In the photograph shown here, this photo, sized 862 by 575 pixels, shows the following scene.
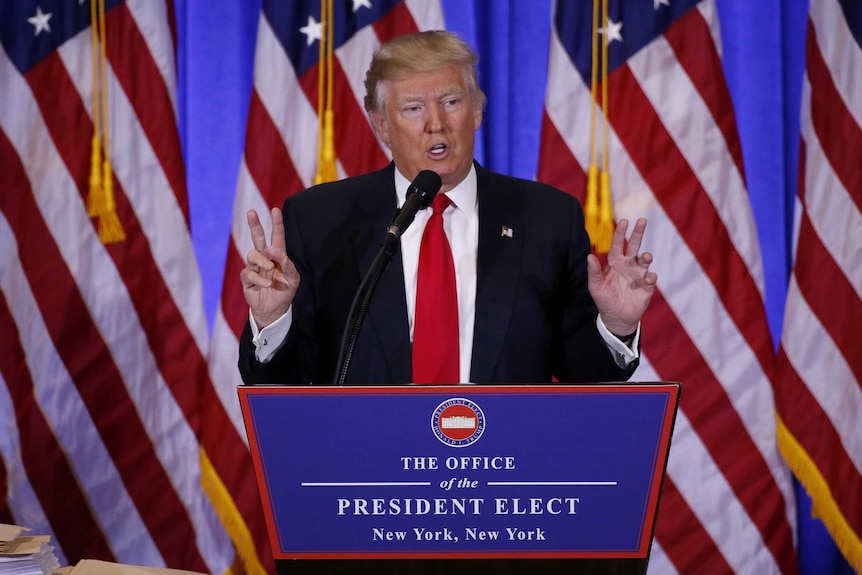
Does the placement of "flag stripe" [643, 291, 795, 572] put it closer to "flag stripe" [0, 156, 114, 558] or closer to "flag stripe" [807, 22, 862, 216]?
"flag stripe" [807, 22, 862, 216]

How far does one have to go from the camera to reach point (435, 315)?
182cm

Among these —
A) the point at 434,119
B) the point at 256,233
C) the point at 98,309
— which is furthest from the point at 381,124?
the point at 98,309

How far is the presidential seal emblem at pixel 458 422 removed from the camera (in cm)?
114

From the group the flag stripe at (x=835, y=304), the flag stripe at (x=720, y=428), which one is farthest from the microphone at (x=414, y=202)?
the flag stripe at (x=835, y=304)

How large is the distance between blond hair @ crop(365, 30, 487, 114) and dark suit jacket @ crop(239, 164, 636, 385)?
203 mm

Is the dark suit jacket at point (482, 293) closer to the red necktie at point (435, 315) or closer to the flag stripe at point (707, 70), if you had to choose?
the red necktie at point (435, 315)

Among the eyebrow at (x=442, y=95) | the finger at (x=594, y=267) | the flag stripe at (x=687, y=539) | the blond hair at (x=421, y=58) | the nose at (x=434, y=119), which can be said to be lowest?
the flag stripe at (x=687, y=539)

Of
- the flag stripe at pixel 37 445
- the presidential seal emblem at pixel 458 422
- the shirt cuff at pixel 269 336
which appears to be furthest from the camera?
the flag stripe at pixel 37 445

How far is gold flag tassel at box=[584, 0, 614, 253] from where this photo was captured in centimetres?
297

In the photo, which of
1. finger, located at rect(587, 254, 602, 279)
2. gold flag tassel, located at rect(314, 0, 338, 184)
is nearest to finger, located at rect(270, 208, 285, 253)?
finger, located at rect(587, 254, 602, 279)

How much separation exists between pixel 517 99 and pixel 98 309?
1638 millimetres

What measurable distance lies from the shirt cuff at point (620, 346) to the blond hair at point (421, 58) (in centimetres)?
65

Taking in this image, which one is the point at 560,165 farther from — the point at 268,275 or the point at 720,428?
the point at 268,275

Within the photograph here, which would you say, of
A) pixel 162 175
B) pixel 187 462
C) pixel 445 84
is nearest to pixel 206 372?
pixel 187 462
